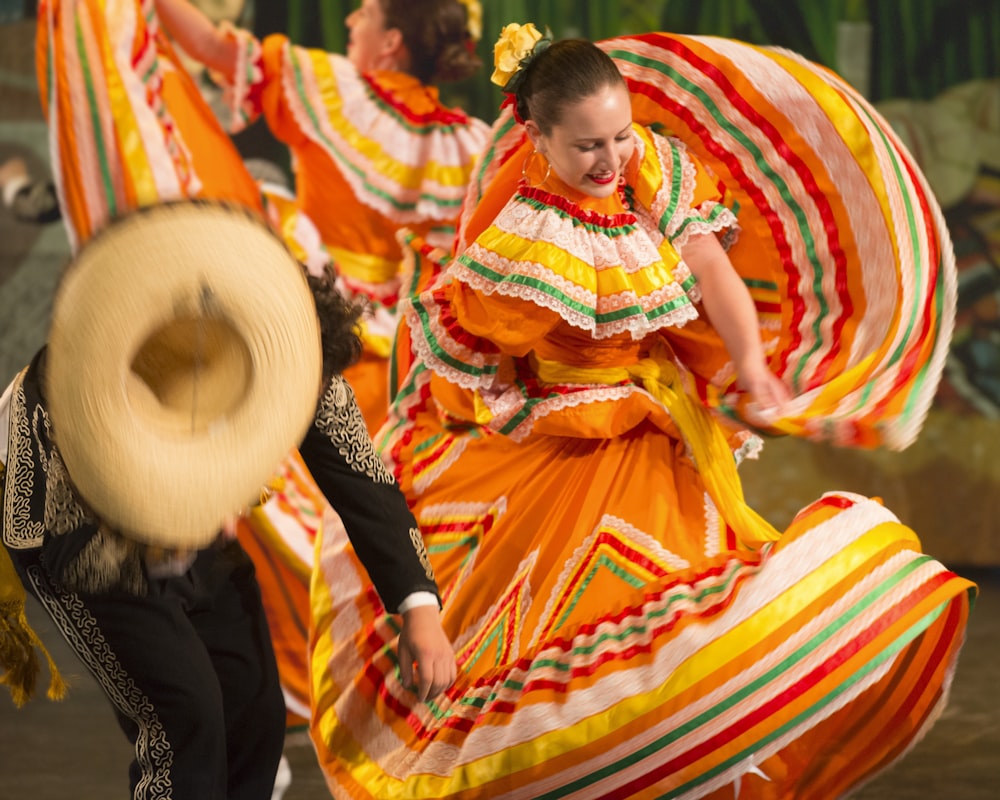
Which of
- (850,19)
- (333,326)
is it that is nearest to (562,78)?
(333,326)

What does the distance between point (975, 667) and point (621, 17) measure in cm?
226

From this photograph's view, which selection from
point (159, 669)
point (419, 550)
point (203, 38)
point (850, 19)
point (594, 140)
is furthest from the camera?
point (850, 19)

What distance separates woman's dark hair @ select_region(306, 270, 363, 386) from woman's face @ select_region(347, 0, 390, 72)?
237 centimetres

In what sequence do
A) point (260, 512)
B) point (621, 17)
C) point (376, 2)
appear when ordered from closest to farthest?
1. point (260, 512)
2. point (376, 2)
3. point (621, 17)

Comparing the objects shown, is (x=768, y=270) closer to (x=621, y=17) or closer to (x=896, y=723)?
(x=896, y=723)

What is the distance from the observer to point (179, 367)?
1.59 metres

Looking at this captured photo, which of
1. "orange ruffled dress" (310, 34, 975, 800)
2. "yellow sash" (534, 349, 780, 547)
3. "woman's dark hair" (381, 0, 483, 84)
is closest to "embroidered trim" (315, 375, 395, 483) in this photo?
"orange ruffled dress" (310, 34, 975, 800)

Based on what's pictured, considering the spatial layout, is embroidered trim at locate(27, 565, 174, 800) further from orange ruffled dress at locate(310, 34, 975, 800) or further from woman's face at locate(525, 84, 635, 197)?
woman's face at locate(525, 84, 635, 197)

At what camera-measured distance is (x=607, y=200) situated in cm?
229

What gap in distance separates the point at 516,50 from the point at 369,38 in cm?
185

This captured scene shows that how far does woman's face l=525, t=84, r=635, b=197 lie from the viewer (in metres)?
2.18

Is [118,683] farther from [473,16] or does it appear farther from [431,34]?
[473,16]

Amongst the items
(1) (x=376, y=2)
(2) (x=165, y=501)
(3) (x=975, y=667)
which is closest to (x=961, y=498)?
(3) (x=975, y=667)

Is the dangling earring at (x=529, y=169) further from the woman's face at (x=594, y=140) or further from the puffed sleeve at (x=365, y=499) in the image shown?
the puffed sleeve at (x=365, y=499)
